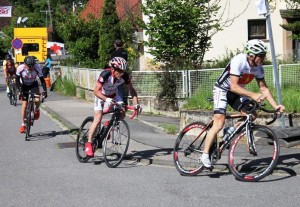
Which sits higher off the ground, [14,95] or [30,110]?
[14,95]

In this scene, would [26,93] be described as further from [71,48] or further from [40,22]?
[40,22]

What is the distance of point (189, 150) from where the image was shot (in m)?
7.81

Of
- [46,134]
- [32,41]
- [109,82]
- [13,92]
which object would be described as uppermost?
[32,41]

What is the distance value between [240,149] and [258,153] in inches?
15.1

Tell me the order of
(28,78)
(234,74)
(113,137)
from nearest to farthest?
(234,74) < (113,137) < (28,78)

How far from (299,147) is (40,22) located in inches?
3348

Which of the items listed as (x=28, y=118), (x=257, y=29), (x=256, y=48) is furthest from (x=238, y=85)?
(x=257, y=29)

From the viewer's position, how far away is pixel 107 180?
24.9ft

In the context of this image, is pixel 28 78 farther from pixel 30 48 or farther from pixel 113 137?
pixel 30 48

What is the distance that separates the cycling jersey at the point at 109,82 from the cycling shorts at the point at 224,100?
162 centimetres

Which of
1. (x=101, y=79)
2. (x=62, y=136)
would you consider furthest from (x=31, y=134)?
(x=101, y=79)

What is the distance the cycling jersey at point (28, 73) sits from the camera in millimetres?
11352

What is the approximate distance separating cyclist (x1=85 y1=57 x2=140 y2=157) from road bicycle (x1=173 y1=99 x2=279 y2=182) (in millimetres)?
1012

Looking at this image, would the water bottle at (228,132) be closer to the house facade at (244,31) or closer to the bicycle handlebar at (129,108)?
the bicycle handlebar at (129,108)
